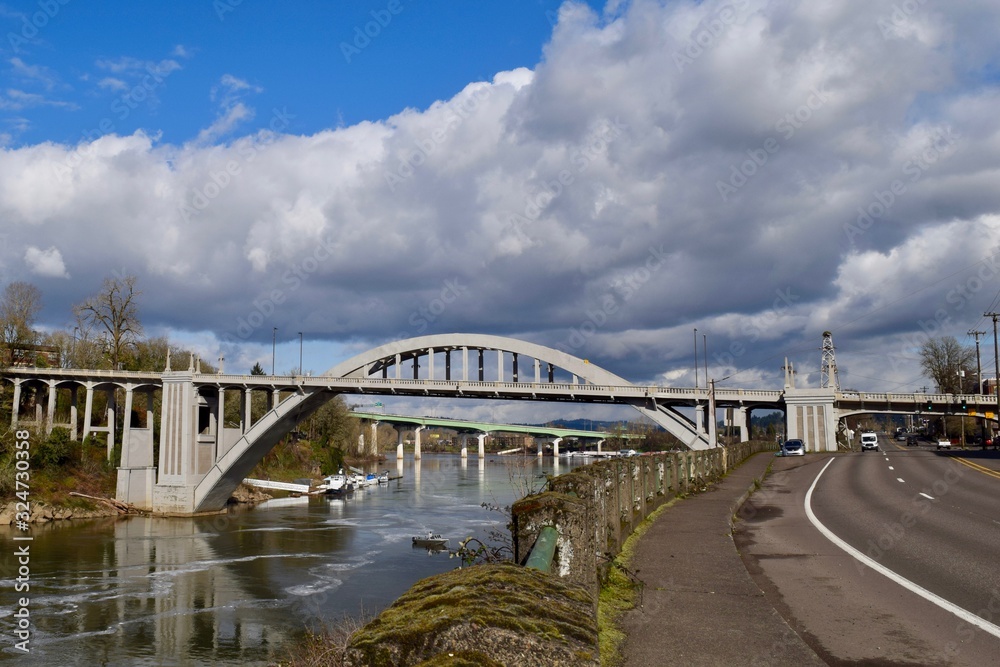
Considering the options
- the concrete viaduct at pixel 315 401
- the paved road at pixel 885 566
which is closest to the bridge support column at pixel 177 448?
the concrete viaduct at pixel 315 401

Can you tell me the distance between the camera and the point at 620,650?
5.44 metres

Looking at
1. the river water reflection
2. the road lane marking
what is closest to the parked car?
the road lane marking

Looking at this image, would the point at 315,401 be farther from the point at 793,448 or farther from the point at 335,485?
the point at 793,448

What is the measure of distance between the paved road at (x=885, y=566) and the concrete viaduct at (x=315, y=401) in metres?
27.8

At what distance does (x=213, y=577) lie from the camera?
3238cm

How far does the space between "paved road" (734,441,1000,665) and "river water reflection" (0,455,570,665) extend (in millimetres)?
4038

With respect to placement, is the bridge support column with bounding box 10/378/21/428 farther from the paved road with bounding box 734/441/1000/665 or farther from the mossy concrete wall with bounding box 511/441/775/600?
the paved road with bounding box 734/441/1000/665

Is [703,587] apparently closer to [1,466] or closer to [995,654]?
[995,654]

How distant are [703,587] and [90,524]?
49909 mm

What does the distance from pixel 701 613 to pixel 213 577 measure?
30.1 meters

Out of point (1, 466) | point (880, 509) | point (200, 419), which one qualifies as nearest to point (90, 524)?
point (1, 466)

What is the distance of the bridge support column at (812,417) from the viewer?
5141 centimetres

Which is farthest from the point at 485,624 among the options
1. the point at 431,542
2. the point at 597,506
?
the point at 431,542

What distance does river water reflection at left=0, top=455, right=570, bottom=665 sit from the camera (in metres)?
21.6
